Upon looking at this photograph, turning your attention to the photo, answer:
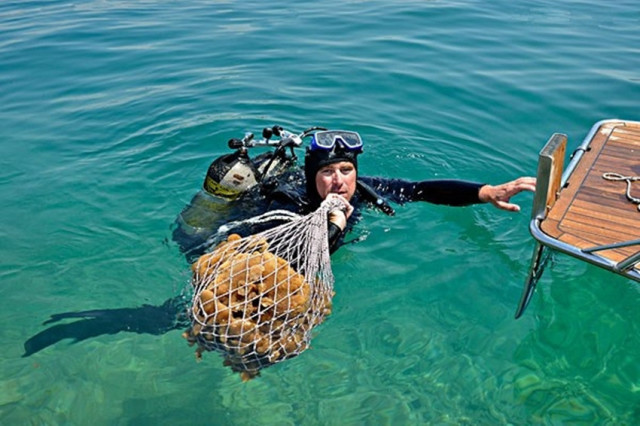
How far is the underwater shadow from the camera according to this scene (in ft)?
15.7

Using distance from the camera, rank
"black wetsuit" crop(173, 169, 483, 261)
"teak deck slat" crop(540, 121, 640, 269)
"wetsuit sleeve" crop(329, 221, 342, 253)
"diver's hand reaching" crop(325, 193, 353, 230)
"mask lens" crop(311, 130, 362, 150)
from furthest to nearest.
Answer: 1. "black wetsuit" crop(173, 169, 483, 261)
2. "mask lens" crop(311, 130, 362, 150)
3. "diver's hand reaching" crop(325, 193, 353, 230)
4. "wetsuit sleeve" crop(329, 221, 342, 253)
5. "teak deck slat" crop(540, 121, 640, 269)

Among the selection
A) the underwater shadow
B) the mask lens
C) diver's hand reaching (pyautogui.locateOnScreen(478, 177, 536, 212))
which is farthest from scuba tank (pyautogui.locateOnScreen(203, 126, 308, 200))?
diver's hand reaching (pyautogui.locateOnScreen(478, 177, 536, 212))

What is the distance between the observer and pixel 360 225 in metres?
6.14

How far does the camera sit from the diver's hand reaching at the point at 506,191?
4.77m

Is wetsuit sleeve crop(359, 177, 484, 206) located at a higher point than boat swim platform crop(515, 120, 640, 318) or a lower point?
lower

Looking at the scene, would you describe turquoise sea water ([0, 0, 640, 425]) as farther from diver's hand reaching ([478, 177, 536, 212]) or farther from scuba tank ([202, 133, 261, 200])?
scuba tank ([202, 133, 261, 200])

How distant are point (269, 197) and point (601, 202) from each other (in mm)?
2738

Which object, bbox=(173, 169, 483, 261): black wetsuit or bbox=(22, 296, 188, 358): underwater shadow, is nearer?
bbox=(22, 296, 188, 358): underwater shadow

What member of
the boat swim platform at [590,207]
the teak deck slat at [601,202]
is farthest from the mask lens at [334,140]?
the teak deck slat at [601,202]

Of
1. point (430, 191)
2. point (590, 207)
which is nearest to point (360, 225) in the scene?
point (430, 191)

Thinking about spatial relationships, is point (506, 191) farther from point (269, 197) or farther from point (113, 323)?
point (113, 323)

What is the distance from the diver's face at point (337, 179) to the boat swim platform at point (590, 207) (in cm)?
164

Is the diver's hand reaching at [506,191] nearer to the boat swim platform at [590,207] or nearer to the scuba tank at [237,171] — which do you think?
the boat swim platform at [590,207]

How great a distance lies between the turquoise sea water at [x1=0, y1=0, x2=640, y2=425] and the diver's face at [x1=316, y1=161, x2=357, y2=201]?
2.64 ft
